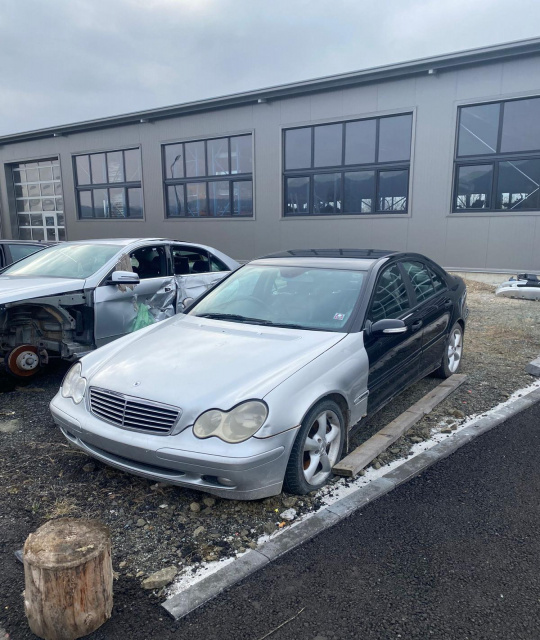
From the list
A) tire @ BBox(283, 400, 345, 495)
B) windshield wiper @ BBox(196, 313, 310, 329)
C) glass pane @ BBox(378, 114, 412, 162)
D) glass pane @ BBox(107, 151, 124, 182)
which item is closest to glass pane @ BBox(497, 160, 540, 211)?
glass pane @ BBox(378, 114, 412, 162)

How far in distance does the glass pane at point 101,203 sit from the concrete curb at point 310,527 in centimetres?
2095

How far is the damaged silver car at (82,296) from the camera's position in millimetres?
5395

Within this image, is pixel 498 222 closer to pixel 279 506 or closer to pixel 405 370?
pixel 405 370

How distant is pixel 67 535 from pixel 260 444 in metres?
1.09

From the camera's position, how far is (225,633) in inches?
83.8

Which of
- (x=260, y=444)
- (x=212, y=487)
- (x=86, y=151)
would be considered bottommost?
(x=212, y=487)

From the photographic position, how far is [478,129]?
14305 millimetres

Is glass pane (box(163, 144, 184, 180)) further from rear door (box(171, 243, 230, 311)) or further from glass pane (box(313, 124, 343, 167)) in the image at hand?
rear door (box(171, 243, 230, 311))

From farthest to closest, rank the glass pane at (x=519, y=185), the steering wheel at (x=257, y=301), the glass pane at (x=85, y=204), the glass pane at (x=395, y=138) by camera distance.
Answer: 1. the glass pane at (x=85, y=204)
2. the glass pane at (x=395, y=138)
3. the glass pane at (x=519, y=185)
4. the steering wheel at (x=257, y=301)

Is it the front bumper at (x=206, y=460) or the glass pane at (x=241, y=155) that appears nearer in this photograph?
the front bumper at (x=206, y=460)

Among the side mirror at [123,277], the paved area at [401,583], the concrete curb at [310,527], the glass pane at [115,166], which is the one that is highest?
the glass pane at [115,166]

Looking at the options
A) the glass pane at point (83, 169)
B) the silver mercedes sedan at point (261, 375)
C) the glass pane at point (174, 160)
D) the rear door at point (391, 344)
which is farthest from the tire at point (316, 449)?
the glass pane at point (83, 169)

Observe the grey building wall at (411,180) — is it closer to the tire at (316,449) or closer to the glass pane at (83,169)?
the glass pane at (83,169)

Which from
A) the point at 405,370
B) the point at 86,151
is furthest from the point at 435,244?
the point at 86,151
